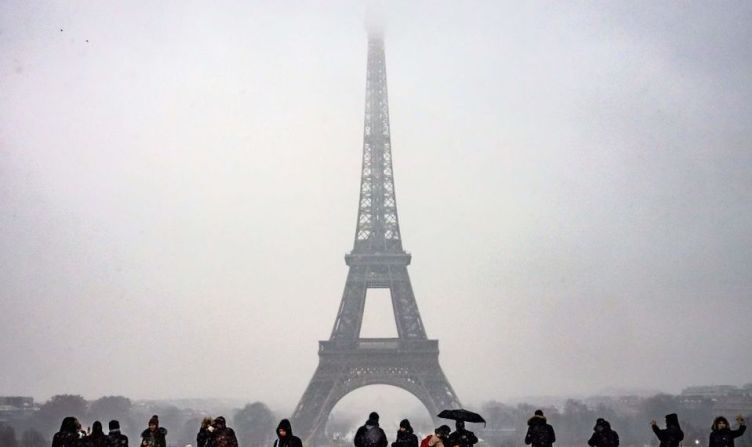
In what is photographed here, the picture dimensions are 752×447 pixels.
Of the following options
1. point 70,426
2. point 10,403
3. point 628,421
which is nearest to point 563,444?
point 628,421

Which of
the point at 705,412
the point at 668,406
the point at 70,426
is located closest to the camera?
the point at 70,426

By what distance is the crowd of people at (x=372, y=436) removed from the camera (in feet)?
41.3

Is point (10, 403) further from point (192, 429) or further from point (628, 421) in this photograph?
point (628, 421)

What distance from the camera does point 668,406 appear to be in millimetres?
75688

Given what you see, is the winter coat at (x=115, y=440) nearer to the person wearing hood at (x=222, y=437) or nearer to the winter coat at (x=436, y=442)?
the person wearing hood at (x=222, y=437)

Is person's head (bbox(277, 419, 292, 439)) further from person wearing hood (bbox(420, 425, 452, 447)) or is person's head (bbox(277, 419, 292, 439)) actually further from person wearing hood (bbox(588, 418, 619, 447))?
person wearing hood (bbox(588, 418, 619, 447))

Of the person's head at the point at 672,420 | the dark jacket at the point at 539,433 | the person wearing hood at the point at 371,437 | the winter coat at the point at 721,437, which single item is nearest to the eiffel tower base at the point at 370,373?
the dark jacket at the point at 539,433

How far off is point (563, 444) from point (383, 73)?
36961 mm

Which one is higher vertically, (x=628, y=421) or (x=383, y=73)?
(x=383, y=73)

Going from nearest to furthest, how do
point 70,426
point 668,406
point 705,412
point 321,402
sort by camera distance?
point 70,426 → point 321,402 → point 668,406 → point 705,412

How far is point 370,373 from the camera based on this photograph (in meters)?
64.6

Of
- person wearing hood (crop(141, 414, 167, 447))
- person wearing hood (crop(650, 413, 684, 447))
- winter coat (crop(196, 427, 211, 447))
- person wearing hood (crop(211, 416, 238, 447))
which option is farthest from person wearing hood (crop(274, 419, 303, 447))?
person wearing hood (crop(650, 413, 684, 447))

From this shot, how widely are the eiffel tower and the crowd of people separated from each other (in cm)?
4563

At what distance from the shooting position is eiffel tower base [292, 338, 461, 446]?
206 feet
